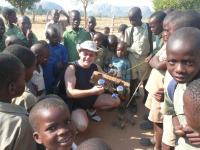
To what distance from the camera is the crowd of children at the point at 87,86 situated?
155cm

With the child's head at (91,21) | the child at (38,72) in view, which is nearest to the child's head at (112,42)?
the child's head at (91,21)

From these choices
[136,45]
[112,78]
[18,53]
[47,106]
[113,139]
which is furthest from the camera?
[136,45]

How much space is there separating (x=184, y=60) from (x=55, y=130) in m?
1.14

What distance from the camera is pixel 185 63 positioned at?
1586mm

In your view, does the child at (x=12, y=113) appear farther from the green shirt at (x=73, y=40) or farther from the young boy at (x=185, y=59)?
the green shirt at (x=73, y=40)

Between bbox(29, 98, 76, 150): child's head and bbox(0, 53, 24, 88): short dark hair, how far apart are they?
0.32 m

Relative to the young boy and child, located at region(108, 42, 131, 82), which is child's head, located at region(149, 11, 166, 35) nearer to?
child, located at region(108, 42, 131, 82)

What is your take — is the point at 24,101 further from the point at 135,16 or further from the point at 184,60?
the point at 135,16

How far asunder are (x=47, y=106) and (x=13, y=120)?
0.88 feet

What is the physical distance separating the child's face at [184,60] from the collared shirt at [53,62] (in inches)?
97.6

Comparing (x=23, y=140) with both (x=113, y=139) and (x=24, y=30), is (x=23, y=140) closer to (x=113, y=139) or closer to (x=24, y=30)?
(x=113, y=139)

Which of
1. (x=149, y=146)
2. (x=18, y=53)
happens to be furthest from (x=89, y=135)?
(x=18, y=53)

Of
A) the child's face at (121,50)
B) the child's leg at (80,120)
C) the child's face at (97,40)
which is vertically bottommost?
the child's leg at (80,120)

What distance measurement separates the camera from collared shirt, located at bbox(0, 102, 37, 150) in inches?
59.5
